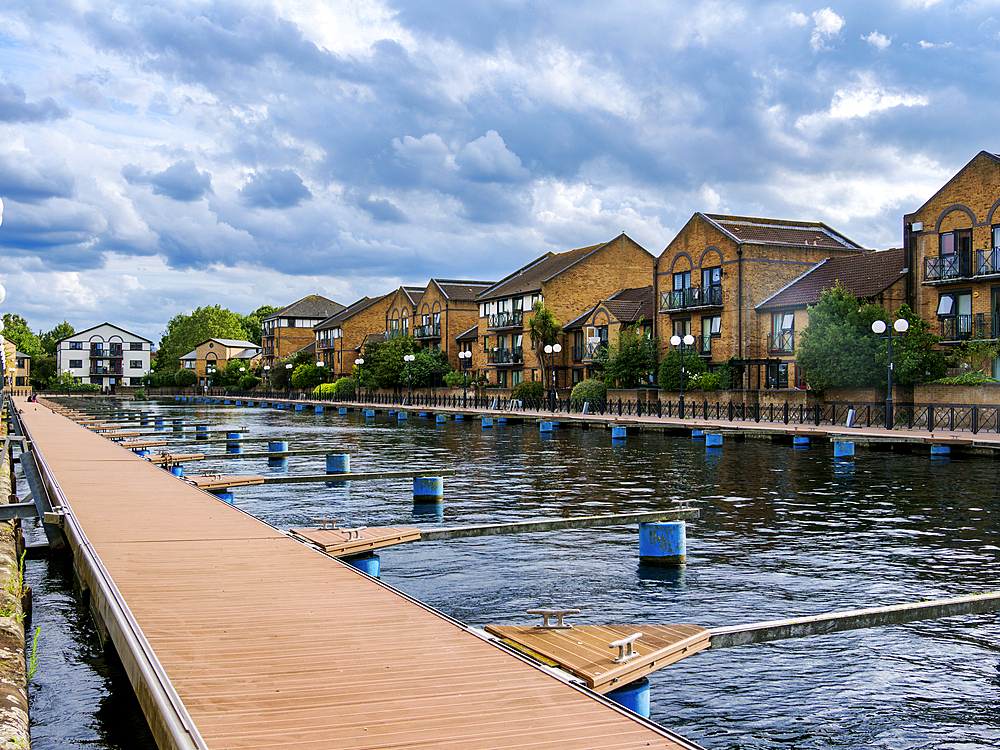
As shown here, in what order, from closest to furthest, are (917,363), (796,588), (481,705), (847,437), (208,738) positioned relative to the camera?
(208,738), (481,705), (796,588), (847,437), (917,363)

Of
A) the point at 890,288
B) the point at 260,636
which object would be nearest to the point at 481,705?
the point at 260,636

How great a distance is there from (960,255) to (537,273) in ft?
124

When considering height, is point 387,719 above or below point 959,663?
above

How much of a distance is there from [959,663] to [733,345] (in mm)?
43147

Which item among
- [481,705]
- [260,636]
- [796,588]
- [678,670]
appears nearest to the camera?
[481,705]

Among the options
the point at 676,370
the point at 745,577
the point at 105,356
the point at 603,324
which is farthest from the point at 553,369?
the point at 105,356

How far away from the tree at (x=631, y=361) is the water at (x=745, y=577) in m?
27.6

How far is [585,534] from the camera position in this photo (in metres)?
15.2

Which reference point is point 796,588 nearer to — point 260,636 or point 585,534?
point 585,534

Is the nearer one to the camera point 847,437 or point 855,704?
point 855,704

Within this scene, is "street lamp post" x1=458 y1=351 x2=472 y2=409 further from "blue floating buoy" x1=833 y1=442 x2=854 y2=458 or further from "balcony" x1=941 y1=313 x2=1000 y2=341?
"blue floating buoy" x1=833 y1=442 x2=854 y2=458

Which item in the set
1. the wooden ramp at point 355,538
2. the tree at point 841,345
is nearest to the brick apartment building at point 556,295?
the tree at point 841,345

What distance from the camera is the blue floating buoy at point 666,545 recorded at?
12.3 metres

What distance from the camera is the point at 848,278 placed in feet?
154
